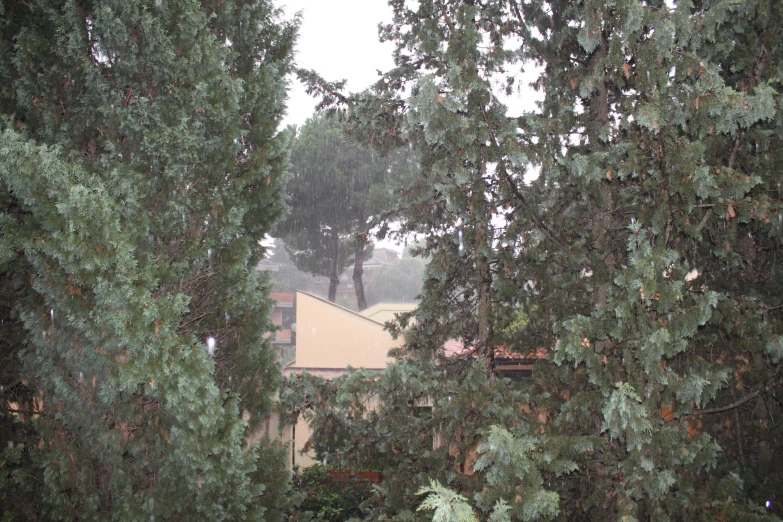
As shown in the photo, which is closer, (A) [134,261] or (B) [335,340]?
(A) [134,261]

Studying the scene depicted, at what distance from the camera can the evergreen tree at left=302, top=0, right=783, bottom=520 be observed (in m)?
4.28

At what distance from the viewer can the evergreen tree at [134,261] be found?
12.8ft

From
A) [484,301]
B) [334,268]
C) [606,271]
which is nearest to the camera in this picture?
[606,271]

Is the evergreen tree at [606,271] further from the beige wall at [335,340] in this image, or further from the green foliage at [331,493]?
the beige wall at [335,340]

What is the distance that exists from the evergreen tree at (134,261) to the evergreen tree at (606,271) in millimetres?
1393

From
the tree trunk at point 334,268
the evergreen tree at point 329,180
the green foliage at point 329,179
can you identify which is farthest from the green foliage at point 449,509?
A: the tree trunk at point 334,268

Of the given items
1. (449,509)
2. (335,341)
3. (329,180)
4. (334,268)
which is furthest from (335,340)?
(449,509)

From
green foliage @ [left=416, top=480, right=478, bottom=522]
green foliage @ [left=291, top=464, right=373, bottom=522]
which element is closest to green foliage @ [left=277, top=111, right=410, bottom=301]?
green foliage @ [left=291, top=464, right=373, bottom=522]

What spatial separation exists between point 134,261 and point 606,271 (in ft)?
Result: 13.2

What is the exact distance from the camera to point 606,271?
210 inches

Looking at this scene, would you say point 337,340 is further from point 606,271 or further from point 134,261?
point 134,261

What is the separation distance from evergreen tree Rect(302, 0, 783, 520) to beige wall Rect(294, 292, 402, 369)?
819 cm

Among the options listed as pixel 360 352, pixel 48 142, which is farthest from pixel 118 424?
pixel 360 352

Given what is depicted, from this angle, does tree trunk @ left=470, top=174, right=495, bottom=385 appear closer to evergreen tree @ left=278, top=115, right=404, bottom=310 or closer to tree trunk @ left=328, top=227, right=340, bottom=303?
evergreen tree @ left=278, top=115, right=404, bottom=310
